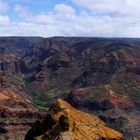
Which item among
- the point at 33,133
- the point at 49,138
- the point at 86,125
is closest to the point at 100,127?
the point at 86,125

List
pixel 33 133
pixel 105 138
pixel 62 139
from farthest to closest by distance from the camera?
pixel 33 133
pixel 105 138
pixel 62 139

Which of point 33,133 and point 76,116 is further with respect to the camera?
point 33,133

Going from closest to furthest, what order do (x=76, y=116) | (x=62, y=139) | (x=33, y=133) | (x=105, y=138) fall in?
(x=62, y=139), (x=105, y=138), (x=76, y=116), (x=33, y=133)

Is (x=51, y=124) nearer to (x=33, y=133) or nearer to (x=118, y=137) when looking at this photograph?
(x=33, y=133)

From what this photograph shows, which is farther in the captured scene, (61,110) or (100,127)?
(61,110)

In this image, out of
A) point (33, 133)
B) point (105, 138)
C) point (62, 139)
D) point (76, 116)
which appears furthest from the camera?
point (33, 133)
